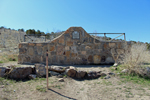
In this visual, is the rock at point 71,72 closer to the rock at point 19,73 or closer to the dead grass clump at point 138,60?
the rock at point 19,73

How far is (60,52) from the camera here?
738 centimetres

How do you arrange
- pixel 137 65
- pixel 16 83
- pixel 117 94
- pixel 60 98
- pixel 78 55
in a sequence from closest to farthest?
1. pixel 60 98
2. pixel 117 94
3. pixel 16 83
4. pixel 137 65
5. pixel 78 55

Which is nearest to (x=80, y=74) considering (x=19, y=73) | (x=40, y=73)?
(x=40, y=73)

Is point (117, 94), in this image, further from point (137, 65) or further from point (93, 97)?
point (137, 65)

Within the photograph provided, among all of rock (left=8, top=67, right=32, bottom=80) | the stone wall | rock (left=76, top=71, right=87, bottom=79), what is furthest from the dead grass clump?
rock (left=8, top=67, right=32, bottom=80)

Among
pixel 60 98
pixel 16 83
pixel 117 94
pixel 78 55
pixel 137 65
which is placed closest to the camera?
pixel 60 98

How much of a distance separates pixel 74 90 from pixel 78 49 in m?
3.52

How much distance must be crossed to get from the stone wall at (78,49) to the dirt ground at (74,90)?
7.79 ft

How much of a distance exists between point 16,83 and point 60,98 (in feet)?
6.82

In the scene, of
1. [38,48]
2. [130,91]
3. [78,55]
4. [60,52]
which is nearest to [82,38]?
[78,55]

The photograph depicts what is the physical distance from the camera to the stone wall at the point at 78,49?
24.2 feet

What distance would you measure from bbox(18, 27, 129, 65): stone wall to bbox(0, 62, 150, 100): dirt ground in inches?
93.5

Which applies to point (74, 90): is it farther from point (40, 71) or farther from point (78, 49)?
point (78, 49)

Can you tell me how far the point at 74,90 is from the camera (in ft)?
13.8
